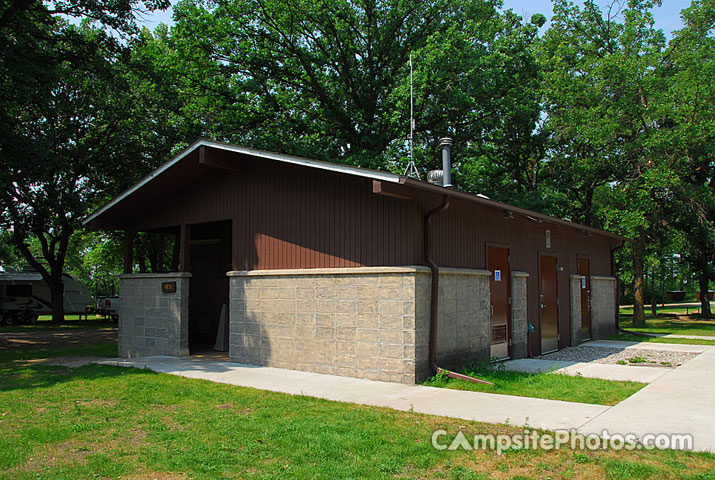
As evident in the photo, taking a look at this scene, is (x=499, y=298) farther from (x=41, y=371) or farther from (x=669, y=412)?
(x=41, y=371)

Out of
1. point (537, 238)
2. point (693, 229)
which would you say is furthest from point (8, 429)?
point (693, 229)

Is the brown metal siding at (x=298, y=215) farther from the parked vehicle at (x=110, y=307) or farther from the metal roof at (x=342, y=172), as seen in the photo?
the parked vehicle at (x=110, y=307)

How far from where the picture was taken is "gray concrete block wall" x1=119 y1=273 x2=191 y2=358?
11.5 m

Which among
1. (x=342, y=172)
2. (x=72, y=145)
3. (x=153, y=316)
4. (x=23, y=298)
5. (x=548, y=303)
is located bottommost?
(x=23, y=298)

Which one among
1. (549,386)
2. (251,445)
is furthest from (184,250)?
(549,386)

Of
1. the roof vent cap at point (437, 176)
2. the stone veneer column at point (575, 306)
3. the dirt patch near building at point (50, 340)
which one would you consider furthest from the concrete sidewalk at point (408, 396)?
the dirt patch near building at point (50, 340)

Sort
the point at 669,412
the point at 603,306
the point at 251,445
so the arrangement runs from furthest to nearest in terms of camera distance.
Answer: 1. the point at 603,306
2. the point at 669,412
3. the point at 251,445

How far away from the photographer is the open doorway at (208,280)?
45.1 ft

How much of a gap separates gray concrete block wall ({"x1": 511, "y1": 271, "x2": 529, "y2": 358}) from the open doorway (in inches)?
266

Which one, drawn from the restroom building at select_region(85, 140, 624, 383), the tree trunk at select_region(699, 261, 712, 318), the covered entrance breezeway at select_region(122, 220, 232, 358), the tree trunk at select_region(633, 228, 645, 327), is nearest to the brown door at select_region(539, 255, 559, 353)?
the restroom building at select_region(85, 140, 624, 383)

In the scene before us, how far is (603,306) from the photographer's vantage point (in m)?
16.5

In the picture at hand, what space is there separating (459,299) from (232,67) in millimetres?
15663

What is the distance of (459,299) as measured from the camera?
939cm

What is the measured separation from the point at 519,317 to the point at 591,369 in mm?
1745
